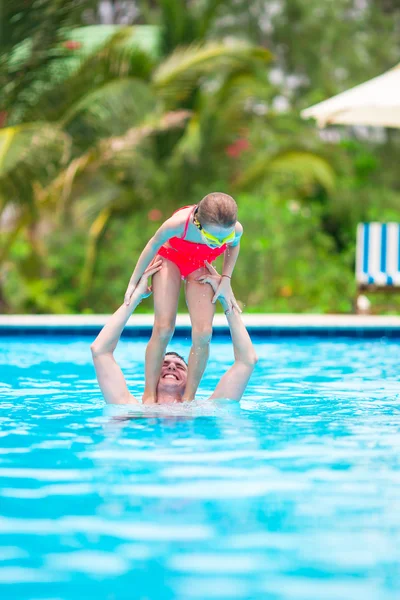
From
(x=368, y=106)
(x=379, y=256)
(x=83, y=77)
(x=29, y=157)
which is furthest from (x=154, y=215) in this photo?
(x=368, y=106)

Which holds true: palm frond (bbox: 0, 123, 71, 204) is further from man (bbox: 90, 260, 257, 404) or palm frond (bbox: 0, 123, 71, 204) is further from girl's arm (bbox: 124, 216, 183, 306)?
girl's arm (bbox: 124, 216, 183, 306)

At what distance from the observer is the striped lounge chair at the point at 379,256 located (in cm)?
1354

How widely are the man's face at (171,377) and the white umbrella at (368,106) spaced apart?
A: 6.74m

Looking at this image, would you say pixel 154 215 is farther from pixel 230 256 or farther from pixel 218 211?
A: pixel 218 211

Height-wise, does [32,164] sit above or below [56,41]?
below

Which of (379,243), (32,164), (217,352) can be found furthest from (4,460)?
(379,243)

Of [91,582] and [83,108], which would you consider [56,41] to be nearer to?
[83,108]

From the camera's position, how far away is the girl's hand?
5.72 meters

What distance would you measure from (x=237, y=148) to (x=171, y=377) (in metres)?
11.2

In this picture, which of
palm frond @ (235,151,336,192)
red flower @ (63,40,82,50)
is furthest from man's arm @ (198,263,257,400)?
palm frond @ (235,151,336,192)

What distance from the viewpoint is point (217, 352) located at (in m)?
10.5

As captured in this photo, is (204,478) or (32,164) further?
(32,164)

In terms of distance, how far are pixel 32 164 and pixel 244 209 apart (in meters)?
3.31

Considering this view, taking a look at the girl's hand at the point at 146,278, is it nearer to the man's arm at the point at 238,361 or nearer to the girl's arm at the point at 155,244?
the girl's arm at the point at 155,244
